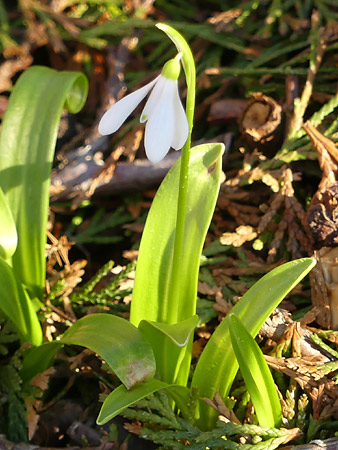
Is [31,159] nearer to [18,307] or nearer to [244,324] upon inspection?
[18,307]

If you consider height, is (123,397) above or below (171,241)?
below

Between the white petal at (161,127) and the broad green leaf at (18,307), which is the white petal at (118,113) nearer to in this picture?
the white petal at (161,127)

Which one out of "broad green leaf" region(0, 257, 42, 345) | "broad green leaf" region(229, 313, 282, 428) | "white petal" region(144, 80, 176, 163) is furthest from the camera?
"broad green leaf" region(0, 257, 42, 345)

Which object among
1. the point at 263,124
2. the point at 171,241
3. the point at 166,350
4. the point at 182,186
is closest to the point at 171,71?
the point at 182,186

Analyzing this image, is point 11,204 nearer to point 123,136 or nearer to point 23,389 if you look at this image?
point 23,389

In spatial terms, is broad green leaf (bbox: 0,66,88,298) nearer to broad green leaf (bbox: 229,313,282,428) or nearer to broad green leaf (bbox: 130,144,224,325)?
broad green leaf (bbox: 130,144,224,325)

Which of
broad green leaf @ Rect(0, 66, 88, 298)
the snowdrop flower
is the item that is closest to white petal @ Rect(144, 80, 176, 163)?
the snowdrop flower
